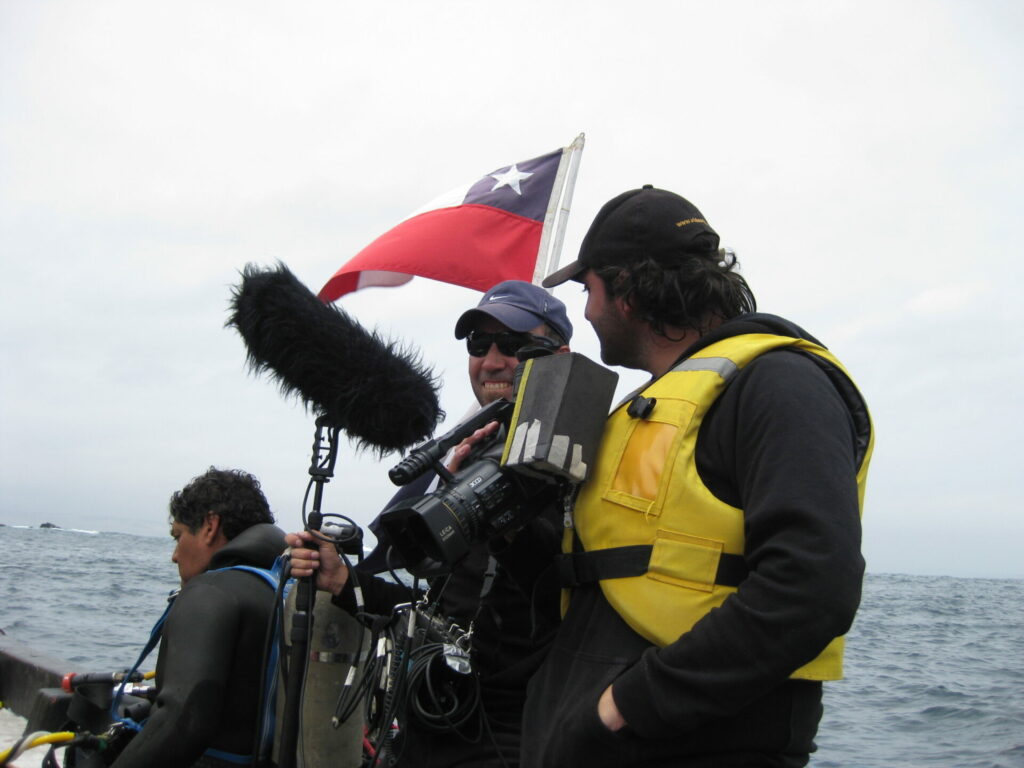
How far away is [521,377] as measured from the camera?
2.20 m

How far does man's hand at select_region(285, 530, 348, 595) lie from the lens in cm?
307

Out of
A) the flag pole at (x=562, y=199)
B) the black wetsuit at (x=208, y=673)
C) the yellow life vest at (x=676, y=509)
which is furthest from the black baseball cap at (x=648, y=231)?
the flag pole at (x=562, y=199)

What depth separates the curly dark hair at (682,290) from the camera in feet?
6.80

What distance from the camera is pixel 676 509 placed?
1781 mm

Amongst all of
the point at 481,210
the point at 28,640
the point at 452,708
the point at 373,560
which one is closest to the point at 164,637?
the point at 373,560

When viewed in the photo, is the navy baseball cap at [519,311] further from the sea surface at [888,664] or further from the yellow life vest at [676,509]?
the sea surface at [888,664]

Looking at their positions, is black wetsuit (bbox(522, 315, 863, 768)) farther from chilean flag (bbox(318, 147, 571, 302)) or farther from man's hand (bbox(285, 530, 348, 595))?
chilean flag (bbox(318, 147, 571, 302))

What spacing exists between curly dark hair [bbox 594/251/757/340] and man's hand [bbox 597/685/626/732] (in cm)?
84

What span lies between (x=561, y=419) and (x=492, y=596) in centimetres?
95

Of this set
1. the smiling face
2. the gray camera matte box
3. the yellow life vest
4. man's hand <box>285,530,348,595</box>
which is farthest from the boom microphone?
the yellow life vest

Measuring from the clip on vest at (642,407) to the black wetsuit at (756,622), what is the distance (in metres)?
0.13

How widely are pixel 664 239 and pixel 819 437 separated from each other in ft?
2.12

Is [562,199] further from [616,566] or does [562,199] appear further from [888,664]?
[888,664]

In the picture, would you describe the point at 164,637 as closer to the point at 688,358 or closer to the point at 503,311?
the point at 503,311
